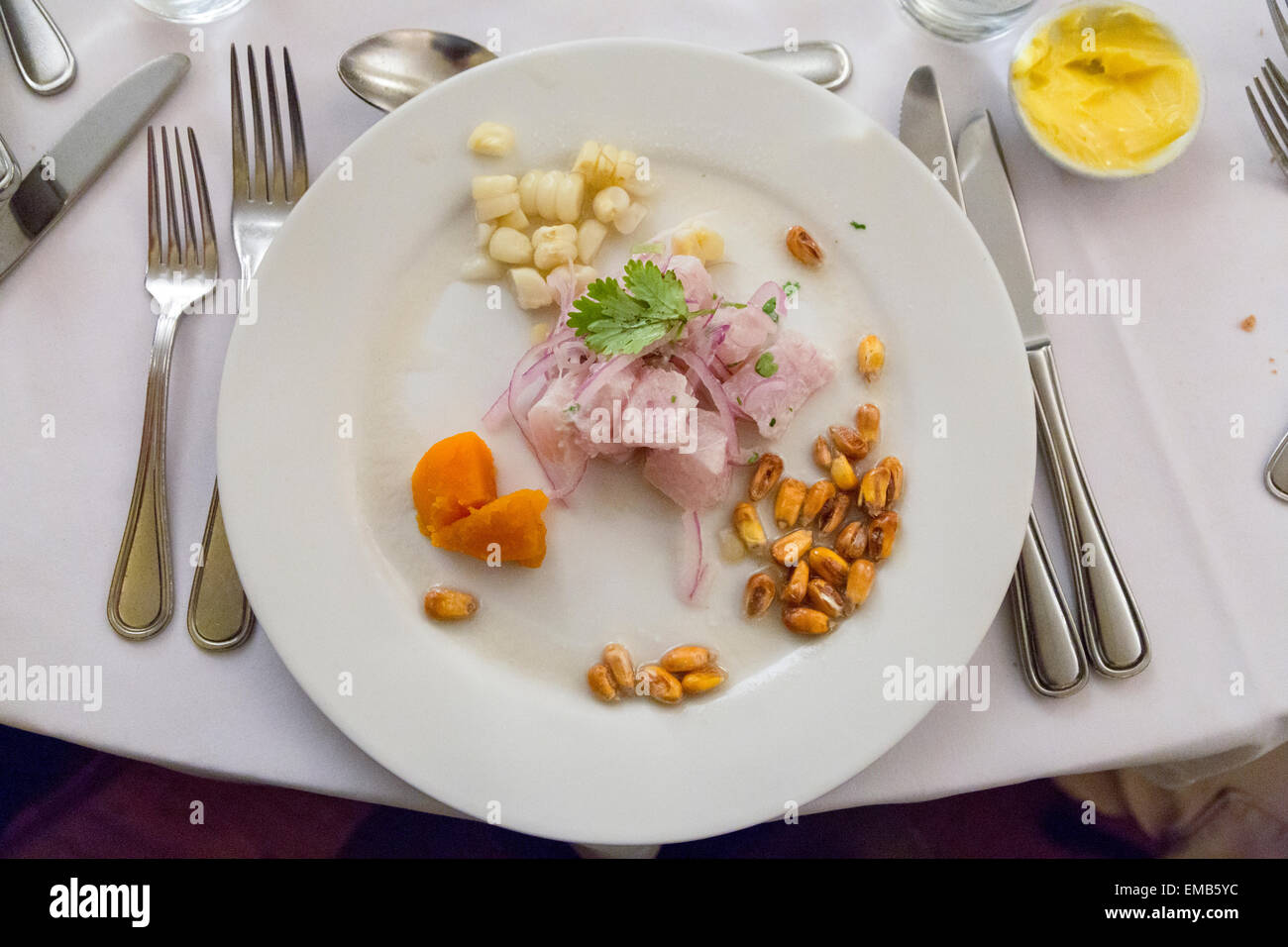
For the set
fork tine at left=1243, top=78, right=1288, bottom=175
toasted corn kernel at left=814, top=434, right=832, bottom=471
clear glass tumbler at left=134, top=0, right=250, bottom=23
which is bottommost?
toasted corn kernel at left=814, top=434, right=832, bottom=471

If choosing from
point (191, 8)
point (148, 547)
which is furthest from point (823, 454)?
point (191, 8)

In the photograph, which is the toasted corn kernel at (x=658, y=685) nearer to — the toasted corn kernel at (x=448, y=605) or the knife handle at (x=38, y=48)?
the toasted corn kernel at (x=448, y=605)

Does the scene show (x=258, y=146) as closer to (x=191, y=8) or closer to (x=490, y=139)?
(x=191, y=8)

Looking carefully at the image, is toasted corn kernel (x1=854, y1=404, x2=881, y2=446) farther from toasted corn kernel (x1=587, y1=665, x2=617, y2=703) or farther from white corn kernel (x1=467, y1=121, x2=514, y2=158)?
white corn kernel (x1=467, y1=121, x2=514, y2=158)

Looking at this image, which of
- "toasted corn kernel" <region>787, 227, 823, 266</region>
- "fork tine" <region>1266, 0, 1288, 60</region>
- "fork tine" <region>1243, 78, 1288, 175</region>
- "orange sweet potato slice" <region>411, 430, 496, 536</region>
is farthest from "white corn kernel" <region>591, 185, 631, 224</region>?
"fork tine" <region>1266, 0, 1288, 60</region>

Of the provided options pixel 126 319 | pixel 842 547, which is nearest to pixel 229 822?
pixel 126 319
